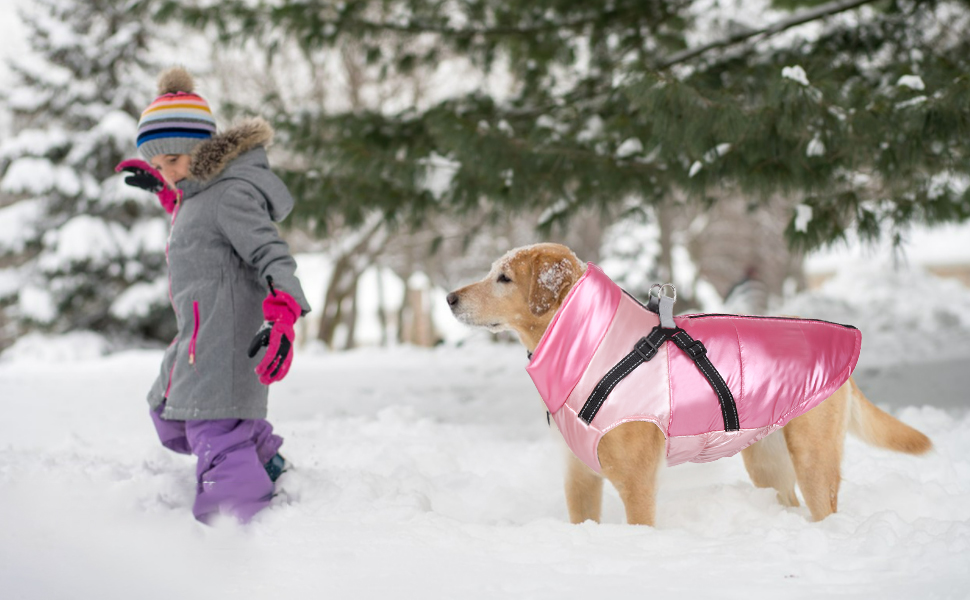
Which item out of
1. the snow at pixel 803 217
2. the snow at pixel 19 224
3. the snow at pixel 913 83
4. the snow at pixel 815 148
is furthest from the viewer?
the snow at pixel 19 224

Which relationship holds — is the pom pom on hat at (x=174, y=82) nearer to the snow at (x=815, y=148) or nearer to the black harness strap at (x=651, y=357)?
the black harness strap at (x=651, y=357)

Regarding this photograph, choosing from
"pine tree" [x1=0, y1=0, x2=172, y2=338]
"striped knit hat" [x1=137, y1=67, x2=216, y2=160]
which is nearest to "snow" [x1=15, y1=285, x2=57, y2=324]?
"pine tree" [x1=0, y1=0, x2=172, y2=338]

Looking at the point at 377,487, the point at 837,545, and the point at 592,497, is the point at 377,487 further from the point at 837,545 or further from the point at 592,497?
the point at 837,545

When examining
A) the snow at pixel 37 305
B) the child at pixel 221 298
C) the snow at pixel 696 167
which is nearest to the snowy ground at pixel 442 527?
the child at pixel 221 298

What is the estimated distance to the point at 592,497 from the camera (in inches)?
116

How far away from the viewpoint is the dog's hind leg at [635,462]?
2.58 metres

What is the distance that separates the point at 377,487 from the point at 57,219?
12789mm

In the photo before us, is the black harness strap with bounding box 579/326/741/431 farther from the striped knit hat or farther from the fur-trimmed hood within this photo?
the striped knit hat

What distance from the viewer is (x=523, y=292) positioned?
286 centimetres

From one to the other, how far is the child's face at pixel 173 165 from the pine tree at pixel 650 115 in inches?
83.1

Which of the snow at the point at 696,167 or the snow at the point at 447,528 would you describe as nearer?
the snow at the point at 447,528

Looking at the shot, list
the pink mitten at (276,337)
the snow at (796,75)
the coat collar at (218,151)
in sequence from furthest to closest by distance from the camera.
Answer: the snow at (796,75) < the coat collar at (218,151) < the pink mitten at (276,337)

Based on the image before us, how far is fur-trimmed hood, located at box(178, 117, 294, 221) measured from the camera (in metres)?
3.00

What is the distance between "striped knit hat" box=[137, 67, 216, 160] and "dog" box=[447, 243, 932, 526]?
4.49 ft
